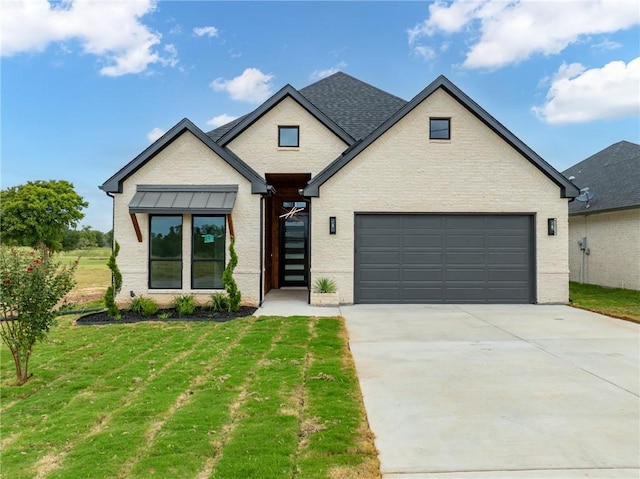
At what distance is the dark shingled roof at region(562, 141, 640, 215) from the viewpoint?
15305 millimetres

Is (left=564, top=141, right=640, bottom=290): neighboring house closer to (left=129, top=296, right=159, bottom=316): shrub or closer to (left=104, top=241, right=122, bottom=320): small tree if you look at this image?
(left=129, top=296, right=159, bottom=316): shrub

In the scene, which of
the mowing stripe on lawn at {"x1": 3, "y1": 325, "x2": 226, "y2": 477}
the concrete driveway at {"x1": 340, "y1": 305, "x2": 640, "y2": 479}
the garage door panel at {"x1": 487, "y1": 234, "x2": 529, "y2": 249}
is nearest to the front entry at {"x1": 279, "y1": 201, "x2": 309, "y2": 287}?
the garage door panel at {"x1": 487, "y1": 234, "x2": 529, "y2": 249}

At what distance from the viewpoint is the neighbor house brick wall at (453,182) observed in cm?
1152

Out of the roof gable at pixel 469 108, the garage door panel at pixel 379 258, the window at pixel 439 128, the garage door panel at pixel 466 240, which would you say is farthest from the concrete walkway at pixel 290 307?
the window at pixel 439 128

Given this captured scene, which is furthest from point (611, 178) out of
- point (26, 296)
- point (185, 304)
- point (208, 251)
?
point (26, 296)

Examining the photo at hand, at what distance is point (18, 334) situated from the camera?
529 centimetres

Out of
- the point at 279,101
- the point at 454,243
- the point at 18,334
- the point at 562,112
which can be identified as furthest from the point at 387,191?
the point at 562,112

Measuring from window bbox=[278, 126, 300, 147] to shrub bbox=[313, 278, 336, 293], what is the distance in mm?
4683

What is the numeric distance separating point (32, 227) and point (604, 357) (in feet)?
161

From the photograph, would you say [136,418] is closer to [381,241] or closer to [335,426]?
[335,426]

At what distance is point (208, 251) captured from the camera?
11047 mm

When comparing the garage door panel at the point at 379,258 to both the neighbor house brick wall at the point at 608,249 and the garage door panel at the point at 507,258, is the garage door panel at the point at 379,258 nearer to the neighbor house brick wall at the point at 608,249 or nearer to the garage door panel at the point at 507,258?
the garage door panel at the point at 507,258

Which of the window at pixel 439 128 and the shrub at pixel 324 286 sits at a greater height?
the window at pixel 439 128

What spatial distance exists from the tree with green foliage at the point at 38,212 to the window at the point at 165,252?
118 feet
